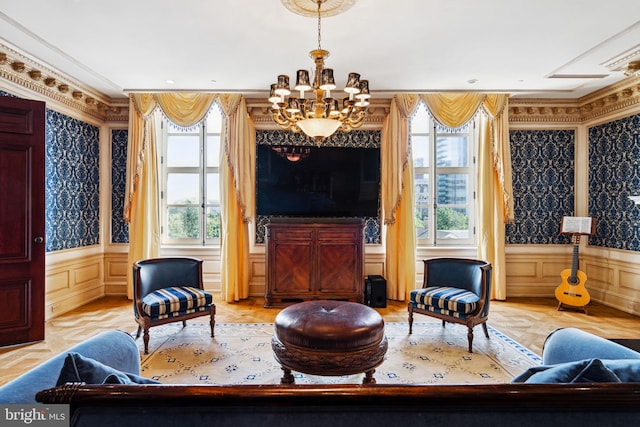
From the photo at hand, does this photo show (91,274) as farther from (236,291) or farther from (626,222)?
(626,222)

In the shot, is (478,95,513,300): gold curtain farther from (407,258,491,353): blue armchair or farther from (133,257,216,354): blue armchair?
(133,257,216,354): blue armchair

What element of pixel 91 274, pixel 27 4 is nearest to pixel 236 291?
pixel 91 274

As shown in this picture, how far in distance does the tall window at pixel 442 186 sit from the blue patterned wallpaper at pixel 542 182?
588 mm

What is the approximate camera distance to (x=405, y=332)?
349cm

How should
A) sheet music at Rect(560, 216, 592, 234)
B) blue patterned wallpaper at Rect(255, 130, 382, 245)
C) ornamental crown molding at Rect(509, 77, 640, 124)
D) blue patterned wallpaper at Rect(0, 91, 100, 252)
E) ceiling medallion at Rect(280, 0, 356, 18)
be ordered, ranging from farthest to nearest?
blue patterned wallpaper at Rect(255, 130, 382, 245) → ornamental crown molding at Rect(509, 77, 640, 124) → sheet music at Rect(560, 216, 592, 234) → blue patterned wallpaper at Rect(0, 91, 100, 252) → ceiling medallion at Rect(280, 0, 356, 18)

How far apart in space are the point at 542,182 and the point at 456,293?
2.77 m

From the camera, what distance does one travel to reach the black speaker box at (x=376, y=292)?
4344mm

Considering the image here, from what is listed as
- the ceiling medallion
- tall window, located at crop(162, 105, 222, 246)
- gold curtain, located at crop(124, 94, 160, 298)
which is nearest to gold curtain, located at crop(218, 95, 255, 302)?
tall window, located at crop(162, 105, 222, 246)

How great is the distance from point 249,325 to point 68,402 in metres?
2.97

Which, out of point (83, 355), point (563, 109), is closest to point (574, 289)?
point (563, 109)

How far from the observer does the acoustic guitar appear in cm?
413

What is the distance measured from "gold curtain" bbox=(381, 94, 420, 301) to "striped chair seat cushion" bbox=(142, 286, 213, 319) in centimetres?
254

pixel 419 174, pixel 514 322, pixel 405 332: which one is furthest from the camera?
pixel 419 174

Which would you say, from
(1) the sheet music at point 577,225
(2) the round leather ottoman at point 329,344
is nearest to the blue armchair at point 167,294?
(2) the round leather ottoman at point 329,344
